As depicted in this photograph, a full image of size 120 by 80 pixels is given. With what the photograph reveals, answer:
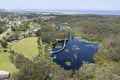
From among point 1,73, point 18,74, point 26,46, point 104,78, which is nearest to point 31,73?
point 18,74

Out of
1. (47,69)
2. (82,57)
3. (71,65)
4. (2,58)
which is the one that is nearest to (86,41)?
(82,57)

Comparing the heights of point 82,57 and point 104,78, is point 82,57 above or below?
below

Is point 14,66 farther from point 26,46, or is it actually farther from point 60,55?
point 26,46

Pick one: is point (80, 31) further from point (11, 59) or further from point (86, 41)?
point (11, 59)

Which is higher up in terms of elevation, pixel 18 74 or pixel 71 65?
pixel 18 74

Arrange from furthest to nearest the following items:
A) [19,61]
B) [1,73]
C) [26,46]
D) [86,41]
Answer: [86,41] < [26,46] < [19,61] < [1,73]

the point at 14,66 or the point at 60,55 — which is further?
the point at 60,55

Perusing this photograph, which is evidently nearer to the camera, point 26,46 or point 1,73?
point 1,73

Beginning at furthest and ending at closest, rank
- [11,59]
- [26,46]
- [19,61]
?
[26,46]
[11,59]
[19,61]

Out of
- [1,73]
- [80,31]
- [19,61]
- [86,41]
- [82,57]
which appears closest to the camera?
[1,73]
